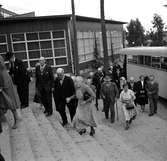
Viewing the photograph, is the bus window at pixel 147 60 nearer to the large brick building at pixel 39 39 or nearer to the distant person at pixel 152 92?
the distant person at pixel 152 92

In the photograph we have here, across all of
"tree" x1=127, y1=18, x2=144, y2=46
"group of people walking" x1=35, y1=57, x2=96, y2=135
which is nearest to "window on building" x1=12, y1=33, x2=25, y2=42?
"group of people walking" x1=35, y1=57, x2=96, y2=135

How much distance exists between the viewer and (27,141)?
21.7 feet

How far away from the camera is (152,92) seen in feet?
41.9

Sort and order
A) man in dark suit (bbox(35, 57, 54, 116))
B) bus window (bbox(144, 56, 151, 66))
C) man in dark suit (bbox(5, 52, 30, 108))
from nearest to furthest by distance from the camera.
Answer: man in dark suit (bbox(5, 52, 30, 108)), man in dark suit (bbox(35, 57, 54, 116)), bus window (bbox(144, 56, 151, 66))

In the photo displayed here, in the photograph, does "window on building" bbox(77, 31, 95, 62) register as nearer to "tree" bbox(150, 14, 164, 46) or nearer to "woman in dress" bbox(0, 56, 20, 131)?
"tree" bbox(150, 14, 164, 46)

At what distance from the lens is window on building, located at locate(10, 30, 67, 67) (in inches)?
997

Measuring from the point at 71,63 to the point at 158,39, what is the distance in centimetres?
2460

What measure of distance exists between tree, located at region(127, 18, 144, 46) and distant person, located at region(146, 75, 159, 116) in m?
49.4

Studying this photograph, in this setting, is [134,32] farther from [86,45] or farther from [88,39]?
[86,45]

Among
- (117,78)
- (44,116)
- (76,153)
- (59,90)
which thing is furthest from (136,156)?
(117,78)

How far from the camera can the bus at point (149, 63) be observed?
51.7 ft

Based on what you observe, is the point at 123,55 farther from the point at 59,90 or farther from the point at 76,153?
the point at 76,153

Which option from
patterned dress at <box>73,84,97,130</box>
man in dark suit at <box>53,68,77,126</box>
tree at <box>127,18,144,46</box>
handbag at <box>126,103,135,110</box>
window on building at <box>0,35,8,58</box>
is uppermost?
tree at <box>127,18,144,46</box>

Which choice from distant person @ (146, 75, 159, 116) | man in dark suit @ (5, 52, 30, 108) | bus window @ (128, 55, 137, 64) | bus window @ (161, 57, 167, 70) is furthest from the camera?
bus window @ (128, 55, 137, 64)
